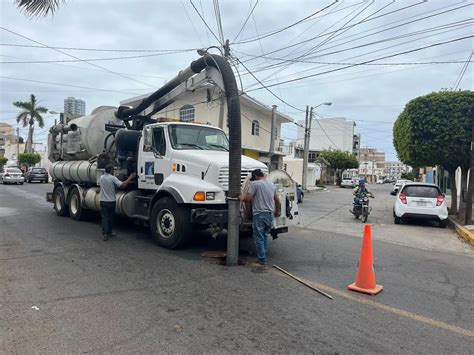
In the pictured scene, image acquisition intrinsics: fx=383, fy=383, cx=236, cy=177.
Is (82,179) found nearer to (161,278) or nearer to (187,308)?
(161,278)

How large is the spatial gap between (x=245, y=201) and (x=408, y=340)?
3.57 m

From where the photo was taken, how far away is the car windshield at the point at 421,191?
1296 centimetres

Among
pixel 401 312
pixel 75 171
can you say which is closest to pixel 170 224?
pixel 401 312

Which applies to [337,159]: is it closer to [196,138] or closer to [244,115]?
[244,115]

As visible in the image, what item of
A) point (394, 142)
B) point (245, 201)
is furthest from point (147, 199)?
point (394, 142)

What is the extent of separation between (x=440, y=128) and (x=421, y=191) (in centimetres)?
249

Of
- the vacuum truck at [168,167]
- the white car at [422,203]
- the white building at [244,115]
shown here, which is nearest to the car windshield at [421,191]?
the white car at [422,203]

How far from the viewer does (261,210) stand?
6.66m

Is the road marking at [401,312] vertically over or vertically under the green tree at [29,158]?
under

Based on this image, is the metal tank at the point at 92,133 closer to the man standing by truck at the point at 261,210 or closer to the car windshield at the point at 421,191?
the man standing by truck at the point at 261,210

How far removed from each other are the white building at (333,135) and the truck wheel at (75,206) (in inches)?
2786

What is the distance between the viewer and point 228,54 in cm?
1748

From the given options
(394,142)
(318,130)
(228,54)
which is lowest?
(394,142)

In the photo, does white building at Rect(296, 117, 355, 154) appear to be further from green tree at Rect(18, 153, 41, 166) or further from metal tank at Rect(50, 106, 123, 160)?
metal tank at Rect(50, 106, 123, 160)
